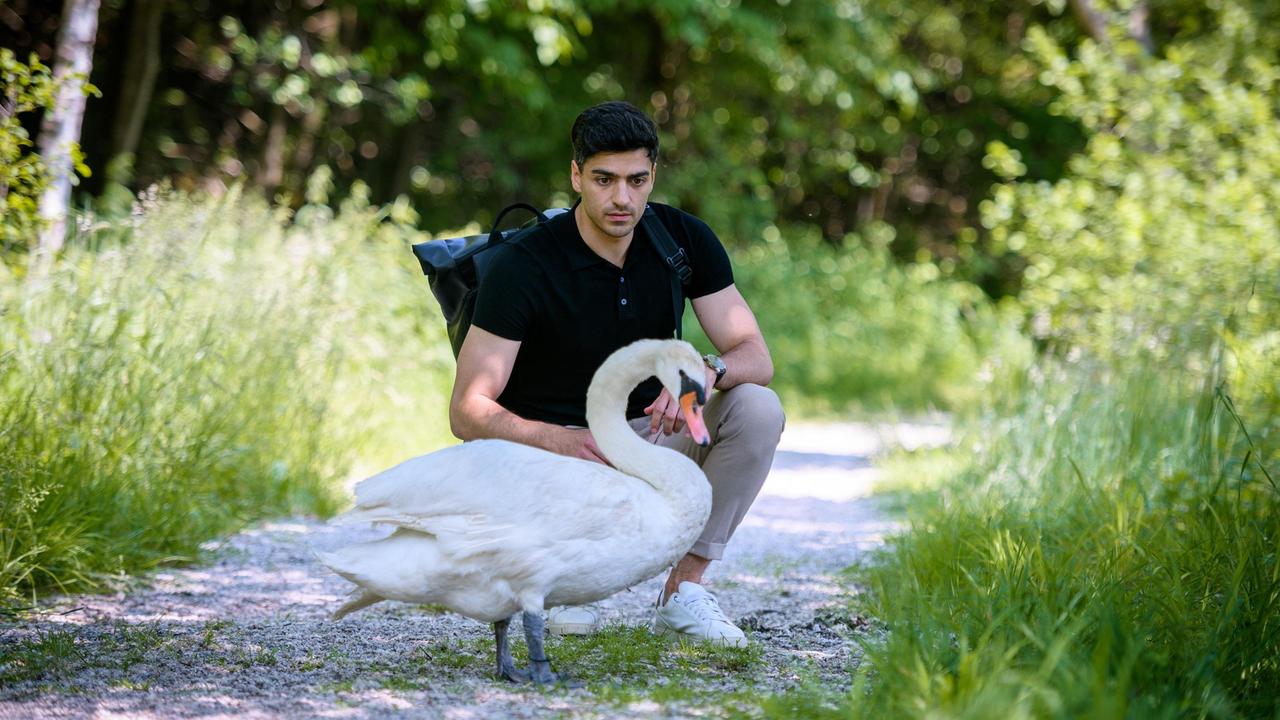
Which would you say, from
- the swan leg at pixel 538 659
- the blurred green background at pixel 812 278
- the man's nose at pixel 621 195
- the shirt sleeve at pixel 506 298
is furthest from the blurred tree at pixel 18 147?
the swan leg at pixel 538 659

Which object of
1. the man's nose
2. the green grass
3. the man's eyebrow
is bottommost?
the green grass

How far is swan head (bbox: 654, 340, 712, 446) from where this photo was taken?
370cm

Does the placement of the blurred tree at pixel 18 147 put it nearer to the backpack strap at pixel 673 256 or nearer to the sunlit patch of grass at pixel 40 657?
the sunlit patch of grass at pixel 40 657

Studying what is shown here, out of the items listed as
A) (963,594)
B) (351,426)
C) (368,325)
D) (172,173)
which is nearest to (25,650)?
(963,594)

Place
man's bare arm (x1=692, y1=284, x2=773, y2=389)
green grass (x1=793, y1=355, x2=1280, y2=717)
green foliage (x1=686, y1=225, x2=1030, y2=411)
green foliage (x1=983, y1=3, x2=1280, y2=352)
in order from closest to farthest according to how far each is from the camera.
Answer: green grass (x1=793, y1=355, x2=1280, y2=717)
man's bare arm (x1=692, y1=284, x2=773, y2=389)
green foliage (x1=983, y1=3, x2=1280, y2=352)
green foliage (x1=686, y1=225, x2=1030, y2=411)

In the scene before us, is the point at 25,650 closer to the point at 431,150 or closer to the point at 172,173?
the point at 172,173

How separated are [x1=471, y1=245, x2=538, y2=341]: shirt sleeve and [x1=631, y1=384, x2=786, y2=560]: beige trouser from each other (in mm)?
619

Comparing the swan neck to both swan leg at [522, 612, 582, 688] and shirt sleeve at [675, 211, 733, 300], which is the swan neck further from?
shirt sleeve at [675, 211, 733, 300]

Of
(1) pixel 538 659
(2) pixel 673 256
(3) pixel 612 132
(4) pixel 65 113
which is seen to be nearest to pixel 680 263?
(2) pixel 673 256

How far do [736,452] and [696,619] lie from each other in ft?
1.92

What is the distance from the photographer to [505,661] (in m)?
3.68

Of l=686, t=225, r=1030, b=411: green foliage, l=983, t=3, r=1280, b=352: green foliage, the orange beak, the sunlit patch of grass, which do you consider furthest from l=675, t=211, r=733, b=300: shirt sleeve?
l=686, t=225, r=1030, b=411: green foliage

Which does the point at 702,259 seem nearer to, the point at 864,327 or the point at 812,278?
the point at 864,327

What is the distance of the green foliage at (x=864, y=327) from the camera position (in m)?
14.3
